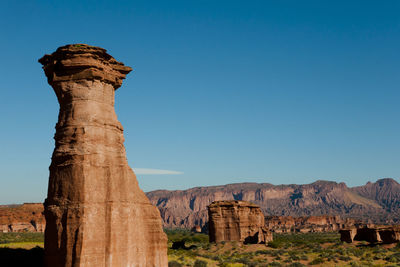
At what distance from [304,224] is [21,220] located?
93062 millimetres

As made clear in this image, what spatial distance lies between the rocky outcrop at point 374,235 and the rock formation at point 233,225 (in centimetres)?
1120

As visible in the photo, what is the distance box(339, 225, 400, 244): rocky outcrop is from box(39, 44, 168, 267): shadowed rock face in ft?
135

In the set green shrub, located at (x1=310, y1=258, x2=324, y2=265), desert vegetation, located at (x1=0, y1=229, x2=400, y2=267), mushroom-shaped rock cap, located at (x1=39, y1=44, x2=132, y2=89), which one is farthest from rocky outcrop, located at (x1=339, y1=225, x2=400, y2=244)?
mushroom-shaped rock cap, located at (x1=39, y1=44, x2=132, y2=89)

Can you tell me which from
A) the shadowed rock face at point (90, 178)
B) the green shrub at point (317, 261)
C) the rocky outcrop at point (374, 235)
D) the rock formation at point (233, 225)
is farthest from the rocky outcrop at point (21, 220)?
the shadowed rock face at point (90, 178)

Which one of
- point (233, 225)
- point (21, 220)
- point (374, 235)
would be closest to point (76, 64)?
point (233, 225)

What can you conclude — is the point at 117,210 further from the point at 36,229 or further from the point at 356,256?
the point at 36,229

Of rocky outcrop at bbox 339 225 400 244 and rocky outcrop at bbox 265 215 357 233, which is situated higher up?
rocky outcrop at bbox 339 225 400 244

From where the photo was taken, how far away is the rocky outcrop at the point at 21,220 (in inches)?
3287

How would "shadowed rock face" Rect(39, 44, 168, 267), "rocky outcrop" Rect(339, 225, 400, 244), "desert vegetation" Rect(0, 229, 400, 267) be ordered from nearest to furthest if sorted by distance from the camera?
"shadowed rock face" Rect(39, 44, 168, 267)
"desert vegetation" Rect(0, 229, 400, 267)
"rocky outcrop" Rect(339, 225, 400, 244)

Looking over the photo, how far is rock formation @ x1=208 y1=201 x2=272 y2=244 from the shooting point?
52750 mm

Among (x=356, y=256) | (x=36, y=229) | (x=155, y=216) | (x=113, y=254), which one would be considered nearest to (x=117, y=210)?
(x=113, y=254)

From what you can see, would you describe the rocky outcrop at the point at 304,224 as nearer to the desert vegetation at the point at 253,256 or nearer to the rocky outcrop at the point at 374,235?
the rocky outcrop at the point at 374,235

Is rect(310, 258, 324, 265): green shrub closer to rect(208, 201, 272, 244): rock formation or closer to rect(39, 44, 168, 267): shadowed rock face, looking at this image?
rect(208, 201, 272, 244): rock formation

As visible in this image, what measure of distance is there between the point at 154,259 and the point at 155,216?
190 centimetres
